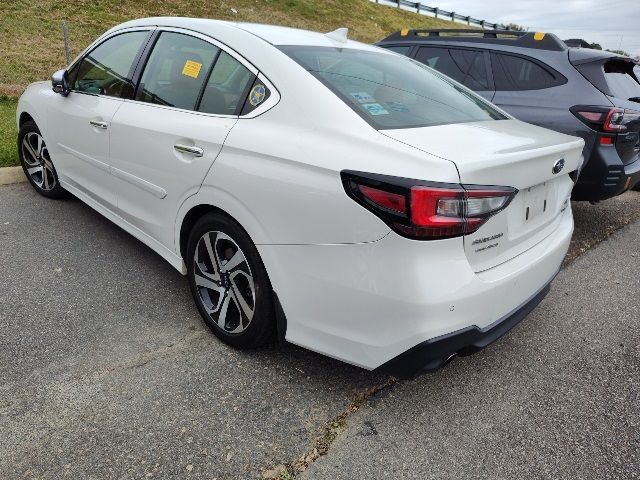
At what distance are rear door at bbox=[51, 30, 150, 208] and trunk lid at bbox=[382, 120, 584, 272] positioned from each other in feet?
6.72

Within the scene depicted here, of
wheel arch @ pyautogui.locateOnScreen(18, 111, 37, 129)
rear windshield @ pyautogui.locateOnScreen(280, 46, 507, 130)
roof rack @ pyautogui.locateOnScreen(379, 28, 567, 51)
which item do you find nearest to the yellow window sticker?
rear windshield @ pyautogui.locateOnScreen(280, 46, 507, 130)

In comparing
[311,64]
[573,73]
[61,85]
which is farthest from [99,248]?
[573,73]

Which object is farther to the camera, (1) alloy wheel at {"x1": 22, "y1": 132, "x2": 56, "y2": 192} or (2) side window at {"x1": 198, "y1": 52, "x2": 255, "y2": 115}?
(1) alloy wheel at {"x1": 22, "y1": 132, "x2": 56, "y2": 192}

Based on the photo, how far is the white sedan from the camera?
1952 millimetres

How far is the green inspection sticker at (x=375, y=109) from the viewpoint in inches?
91.0

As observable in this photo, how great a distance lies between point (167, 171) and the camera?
279 centimetres

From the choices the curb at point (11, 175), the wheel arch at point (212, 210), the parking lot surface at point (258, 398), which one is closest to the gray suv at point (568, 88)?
the parking lot surface at point (258, 398)

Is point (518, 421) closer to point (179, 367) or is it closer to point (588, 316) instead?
point (588, 316)

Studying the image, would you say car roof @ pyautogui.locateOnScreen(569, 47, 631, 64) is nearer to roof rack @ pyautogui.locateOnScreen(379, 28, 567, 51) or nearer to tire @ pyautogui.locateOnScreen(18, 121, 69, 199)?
roof rack @ pyautogui.locateOnScreen(379, 28, 567, 51)

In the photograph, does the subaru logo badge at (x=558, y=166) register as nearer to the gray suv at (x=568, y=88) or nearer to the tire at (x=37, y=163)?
the gray suv at (x=568, y=88)

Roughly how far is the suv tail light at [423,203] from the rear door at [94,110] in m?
2.01

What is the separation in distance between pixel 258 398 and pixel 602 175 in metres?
3.29

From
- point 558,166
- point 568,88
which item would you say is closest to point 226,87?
point 558,166

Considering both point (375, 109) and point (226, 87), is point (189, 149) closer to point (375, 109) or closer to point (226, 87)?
point (226, 87)
